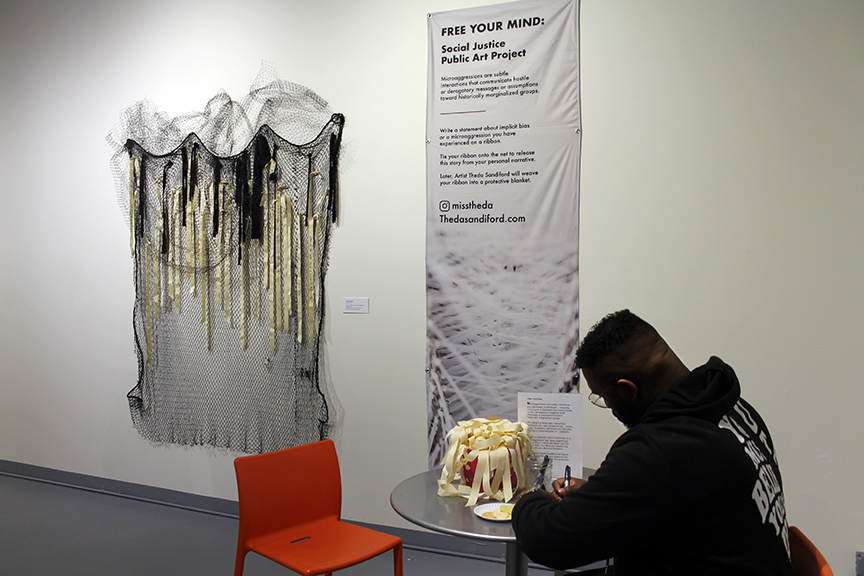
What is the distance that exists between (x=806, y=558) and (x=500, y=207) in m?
1.89

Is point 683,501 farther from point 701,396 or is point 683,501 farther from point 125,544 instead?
point 125,544

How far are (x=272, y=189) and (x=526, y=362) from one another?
63.7 inches

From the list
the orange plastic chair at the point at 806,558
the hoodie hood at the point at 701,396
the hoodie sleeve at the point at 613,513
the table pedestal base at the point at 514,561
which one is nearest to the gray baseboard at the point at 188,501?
the table pedestal base at the point at 514,561

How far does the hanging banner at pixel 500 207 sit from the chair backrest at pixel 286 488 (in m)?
0.84

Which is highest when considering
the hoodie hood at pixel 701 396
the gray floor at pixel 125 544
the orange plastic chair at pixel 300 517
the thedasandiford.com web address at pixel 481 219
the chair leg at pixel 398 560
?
the thedasandiford.com web address at pixel 481 219

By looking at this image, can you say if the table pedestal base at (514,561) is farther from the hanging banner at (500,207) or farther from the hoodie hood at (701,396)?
the hanging banner at (500,207)

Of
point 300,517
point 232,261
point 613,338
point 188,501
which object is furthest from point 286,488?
point 188,501

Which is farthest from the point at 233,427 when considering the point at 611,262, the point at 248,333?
the point at 611,262

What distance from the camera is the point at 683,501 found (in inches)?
43.6

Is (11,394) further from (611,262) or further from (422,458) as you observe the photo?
(611,262)

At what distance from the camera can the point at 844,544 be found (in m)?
2.51

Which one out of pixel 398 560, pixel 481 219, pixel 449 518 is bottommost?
pixel 398 560

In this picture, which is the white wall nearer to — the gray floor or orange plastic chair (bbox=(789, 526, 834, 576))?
the gray floor

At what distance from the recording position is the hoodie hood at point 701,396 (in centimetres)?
117
